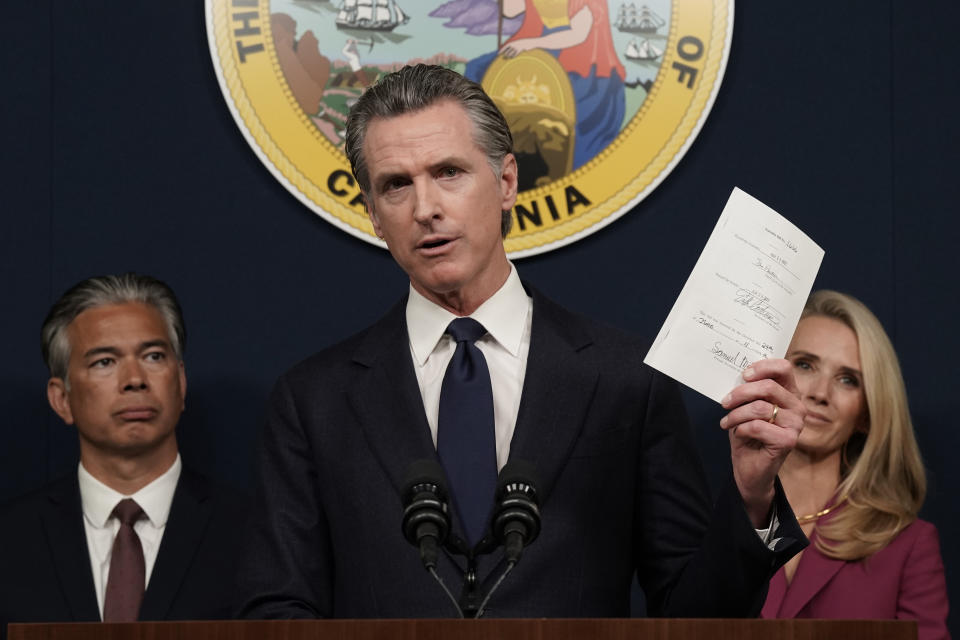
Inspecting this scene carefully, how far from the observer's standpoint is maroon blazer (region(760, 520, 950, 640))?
2.69 m

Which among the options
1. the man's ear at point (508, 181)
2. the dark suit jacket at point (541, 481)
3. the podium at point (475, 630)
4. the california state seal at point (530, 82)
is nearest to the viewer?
the podium at point (475, 630)

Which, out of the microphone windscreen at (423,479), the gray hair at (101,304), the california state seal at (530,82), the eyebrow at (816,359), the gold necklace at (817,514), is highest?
the california state seal at (530,82)

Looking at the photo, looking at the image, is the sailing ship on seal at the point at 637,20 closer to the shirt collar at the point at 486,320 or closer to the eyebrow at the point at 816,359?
the eyebrow at the point at 816,359

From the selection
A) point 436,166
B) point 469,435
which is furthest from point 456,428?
point 436,166

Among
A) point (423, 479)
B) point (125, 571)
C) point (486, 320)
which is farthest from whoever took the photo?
point (125, 571)

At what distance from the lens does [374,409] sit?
76.8 inches

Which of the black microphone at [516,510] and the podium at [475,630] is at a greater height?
the black microphone at [516,510]

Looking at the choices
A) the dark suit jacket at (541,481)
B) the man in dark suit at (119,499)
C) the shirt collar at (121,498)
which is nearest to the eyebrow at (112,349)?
the man in dark suit at (119,499)

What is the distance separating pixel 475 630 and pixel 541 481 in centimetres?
54

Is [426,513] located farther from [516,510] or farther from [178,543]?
[178,543]

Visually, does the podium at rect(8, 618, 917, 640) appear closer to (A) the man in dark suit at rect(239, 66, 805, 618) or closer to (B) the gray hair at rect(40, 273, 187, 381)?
(A) the man in dark suit at rect(239, 66, 805, 618)

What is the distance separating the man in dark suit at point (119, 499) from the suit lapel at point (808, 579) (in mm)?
1135

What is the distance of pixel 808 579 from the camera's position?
271 centimetres

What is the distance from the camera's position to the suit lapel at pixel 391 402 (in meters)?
1.89
